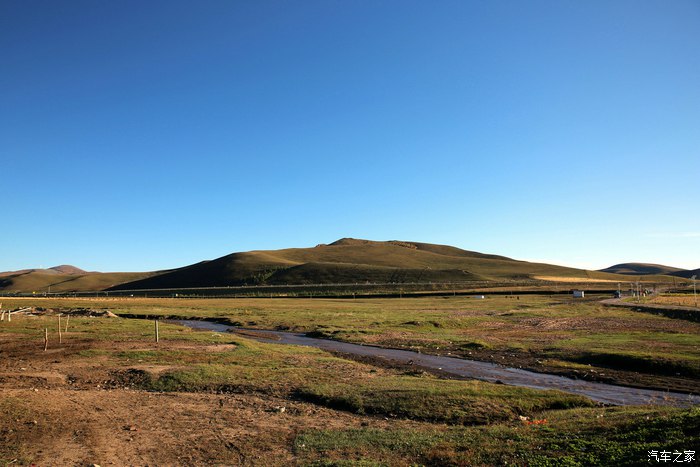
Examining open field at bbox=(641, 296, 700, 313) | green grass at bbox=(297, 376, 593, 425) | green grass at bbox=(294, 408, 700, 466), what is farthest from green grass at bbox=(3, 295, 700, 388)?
green grass at bbox=(294, 408, 700, 466)

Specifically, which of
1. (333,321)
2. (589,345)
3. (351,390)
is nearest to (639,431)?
(351,390)

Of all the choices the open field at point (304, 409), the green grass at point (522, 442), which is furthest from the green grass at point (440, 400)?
the green grass at point (522, 442)

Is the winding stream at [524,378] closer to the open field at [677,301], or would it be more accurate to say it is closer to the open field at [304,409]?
the open field at [304,409]

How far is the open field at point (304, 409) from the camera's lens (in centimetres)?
1312

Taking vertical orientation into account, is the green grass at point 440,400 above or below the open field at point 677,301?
above

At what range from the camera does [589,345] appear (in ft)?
120

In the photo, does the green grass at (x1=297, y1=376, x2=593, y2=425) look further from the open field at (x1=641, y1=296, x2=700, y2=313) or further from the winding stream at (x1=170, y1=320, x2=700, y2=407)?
the open field at (x1=641, y1=296, x2=700, y2=313)

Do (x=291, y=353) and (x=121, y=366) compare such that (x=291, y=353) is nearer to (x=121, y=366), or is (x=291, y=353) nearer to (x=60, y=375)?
(x=121, y=366)

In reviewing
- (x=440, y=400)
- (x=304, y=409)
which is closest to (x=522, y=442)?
(x=440, y=400)

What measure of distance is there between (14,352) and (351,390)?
25.1m

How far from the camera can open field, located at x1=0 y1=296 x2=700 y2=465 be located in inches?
516

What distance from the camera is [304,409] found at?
741 inches

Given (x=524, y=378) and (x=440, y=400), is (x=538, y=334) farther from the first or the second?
(x=440, y=400)

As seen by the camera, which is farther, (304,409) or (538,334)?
(538,334)
